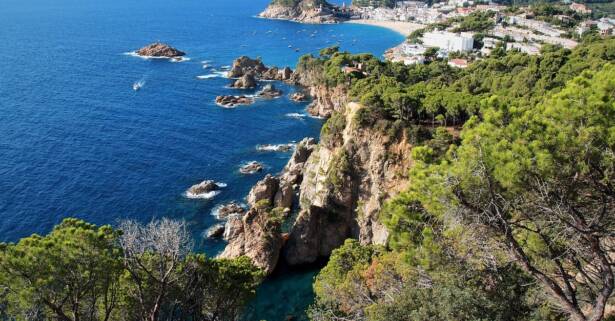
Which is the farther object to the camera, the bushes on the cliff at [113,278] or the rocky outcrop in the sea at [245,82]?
the rocky outcrop in the sea at [245,82]

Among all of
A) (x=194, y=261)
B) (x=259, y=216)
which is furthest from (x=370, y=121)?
(x=194, y=261)

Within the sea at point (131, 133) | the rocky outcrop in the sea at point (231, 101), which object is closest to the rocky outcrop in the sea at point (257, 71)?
the sea at point (131, 133)

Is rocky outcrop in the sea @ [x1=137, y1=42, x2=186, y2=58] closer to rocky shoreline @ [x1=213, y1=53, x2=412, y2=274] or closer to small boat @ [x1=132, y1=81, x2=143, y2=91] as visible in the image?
small boat @ [x1=132, y1=81, x2=143, y2=91]

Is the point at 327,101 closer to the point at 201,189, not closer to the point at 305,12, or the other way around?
the point at 201,189

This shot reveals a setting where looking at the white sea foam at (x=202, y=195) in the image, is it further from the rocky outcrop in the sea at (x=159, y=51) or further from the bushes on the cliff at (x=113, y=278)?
the rocky outcrop in the sea at (x=159, y=51)

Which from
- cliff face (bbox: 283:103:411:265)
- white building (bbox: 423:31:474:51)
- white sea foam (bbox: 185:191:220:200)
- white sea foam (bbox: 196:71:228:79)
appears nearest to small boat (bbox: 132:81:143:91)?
white sea foam (bbox: 196:71:228:79)

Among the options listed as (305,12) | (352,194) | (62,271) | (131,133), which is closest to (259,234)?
(352,194)

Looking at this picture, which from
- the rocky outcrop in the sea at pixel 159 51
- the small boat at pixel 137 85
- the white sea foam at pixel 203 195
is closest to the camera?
the white sea foam at pixel 203 195
